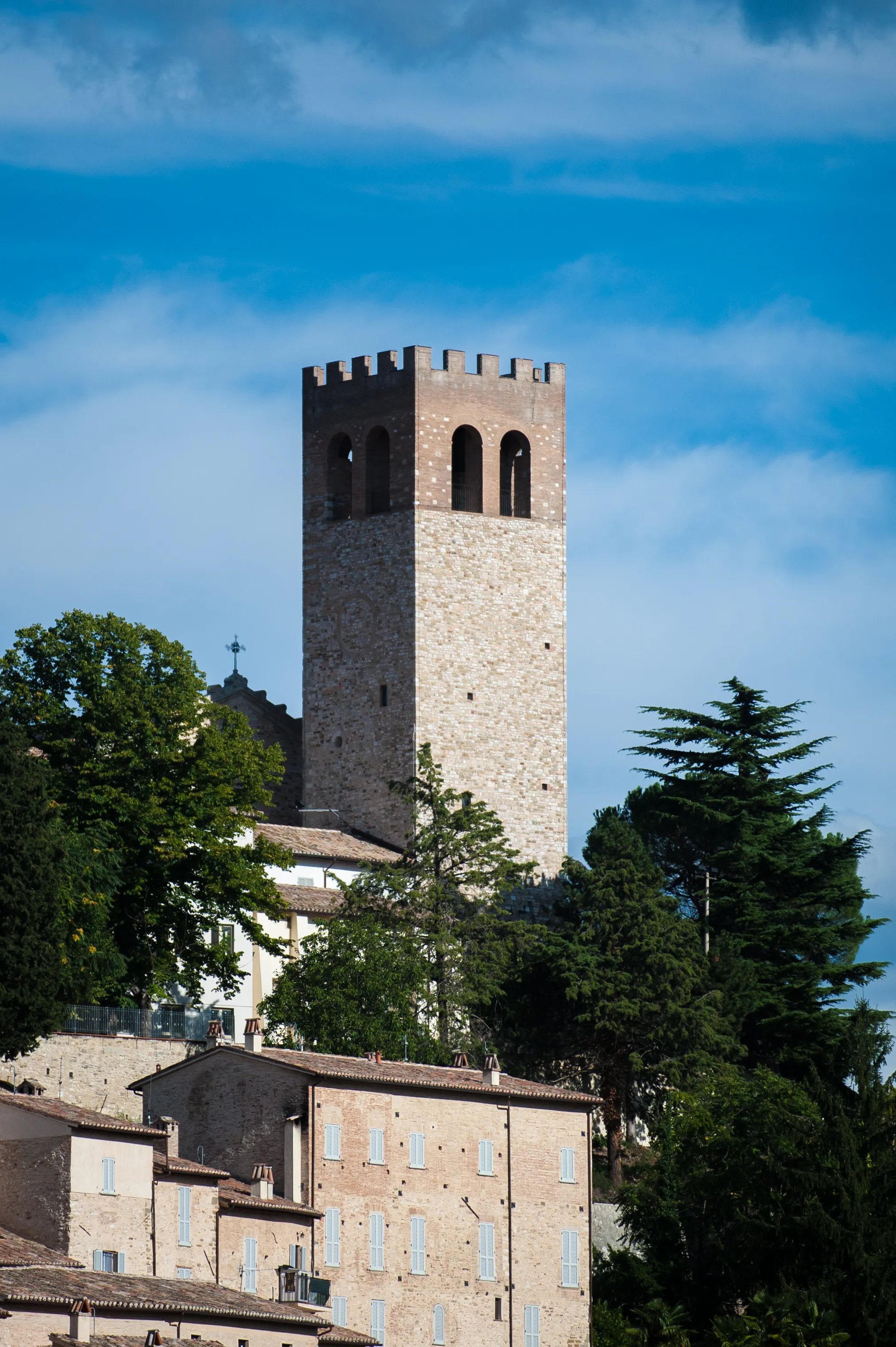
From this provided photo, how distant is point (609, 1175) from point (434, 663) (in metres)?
15.4

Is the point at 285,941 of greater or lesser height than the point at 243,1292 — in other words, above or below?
above

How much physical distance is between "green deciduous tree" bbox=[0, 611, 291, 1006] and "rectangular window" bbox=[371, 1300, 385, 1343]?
1187 centimetres

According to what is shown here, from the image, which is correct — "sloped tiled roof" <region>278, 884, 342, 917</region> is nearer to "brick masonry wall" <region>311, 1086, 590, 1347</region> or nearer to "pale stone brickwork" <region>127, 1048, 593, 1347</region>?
"pale stone brickwork" <region>127, 1048, 593, 1347</region>

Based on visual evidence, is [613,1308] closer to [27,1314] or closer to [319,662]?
[27,1314]

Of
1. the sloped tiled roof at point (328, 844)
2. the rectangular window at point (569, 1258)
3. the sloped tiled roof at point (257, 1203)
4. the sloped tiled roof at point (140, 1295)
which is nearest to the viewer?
the sloped tiled roof at point (140, 1295)

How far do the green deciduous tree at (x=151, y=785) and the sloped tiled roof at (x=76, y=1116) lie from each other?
10.5 metres

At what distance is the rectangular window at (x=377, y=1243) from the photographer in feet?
183

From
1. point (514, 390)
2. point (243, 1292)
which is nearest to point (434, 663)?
point (514, 390)

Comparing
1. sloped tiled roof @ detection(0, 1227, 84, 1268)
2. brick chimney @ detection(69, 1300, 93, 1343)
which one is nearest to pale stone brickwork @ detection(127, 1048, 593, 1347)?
sloped tiled roof @ detection(0, 1227, 84, 1268)

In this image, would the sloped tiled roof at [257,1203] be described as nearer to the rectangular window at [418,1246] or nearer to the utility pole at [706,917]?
the rectangular window at [418,1246]

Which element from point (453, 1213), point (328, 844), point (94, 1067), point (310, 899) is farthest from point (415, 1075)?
point (328, 844)

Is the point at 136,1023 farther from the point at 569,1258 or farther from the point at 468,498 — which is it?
the point at 468,498

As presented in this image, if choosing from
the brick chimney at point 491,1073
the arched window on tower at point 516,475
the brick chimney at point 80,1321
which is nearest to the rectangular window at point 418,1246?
the brick chimney at point 491,1073

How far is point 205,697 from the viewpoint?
69.9 meters
